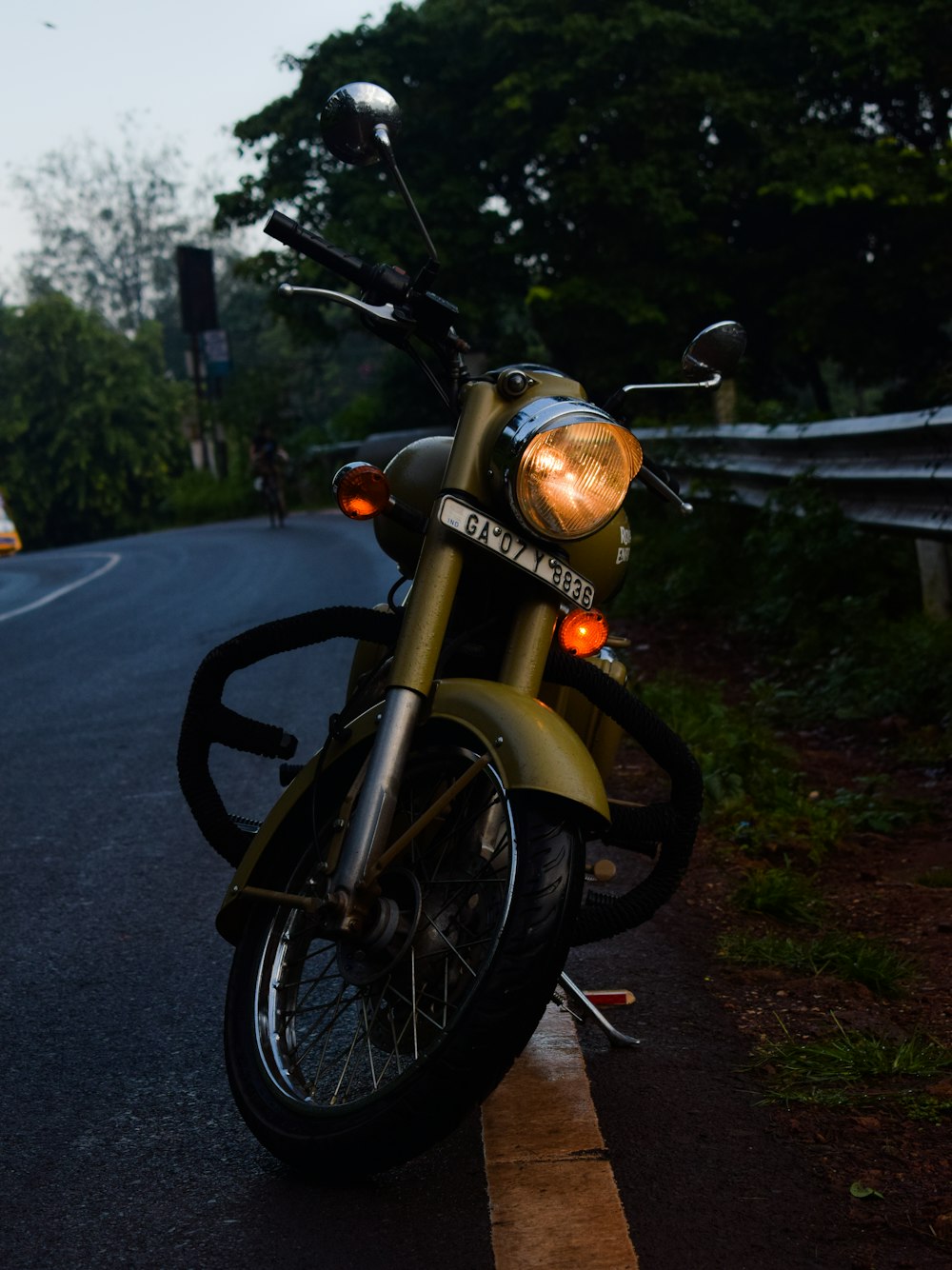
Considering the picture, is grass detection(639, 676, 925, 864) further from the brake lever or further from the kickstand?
the brake lever

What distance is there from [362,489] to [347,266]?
0.46 metres

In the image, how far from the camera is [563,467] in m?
2.83

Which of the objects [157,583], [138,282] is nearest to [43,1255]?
[157,583]

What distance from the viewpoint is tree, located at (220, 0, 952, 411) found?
27.8 m

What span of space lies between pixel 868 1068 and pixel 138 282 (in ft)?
272

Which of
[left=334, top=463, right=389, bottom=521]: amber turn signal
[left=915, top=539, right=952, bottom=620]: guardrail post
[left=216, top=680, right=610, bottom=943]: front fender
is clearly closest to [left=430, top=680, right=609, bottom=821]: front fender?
[left=216, top=680, right=610, bottom=943]: front fender

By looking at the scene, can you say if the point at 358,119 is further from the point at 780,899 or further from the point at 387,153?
the point at 780,899

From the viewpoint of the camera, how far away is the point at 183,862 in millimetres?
5066

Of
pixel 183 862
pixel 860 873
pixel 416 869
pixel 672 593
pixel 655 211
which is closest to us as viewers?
pixel 416 869

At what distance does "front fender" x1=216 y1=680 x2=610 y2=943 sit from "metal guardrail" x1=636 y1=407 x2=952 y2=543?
400 cm

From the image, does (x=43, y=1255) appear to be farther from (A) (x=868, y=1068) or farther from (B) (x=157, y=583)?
(B) (x=157, y=583)

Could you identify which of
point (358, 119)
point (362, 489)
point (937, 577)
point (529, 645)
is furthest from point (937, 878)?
point (937, 577)

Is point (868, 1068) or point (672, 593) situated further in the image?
point (672, 593)

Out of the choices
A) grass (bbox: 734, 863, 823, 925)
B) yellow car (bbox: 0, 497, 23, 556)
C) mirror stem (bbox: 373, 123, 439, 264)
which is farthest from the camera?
yellow car (bbox: 0, 497, 23, 556)
